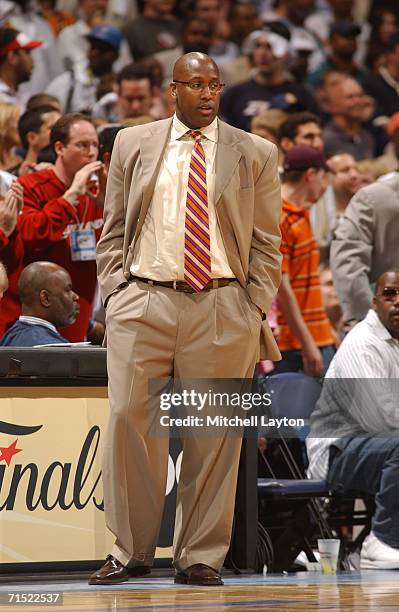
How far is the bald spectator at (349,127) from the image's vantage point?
1152 cm

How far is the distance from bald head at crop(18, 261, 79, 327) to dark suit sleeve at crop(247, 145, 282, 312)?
1.31 meters

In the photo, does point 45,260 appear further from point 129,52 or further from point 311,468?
point 129,52

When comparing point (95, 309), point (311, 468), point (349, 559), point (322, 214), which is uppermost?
point (322, 214)

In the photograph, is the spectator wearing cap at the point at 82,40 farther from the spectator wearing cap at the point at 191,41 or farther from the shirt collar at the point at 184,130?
the shirt collar at the point at 184,130

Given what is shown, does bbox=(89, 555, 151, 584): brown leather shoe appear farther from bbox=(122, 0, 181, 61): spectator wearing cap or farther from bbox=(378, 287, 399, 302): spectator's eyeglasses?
bbox=(122, 0, 181, 61): spectator wearing cap

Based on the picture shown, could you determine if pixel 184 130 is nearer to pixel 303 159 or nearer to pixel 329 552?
pixel 329 552

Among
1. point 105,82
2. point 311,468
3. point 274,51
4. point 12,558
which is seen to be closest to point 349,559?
point 311,468

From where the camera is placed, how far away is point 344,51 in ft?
43.9

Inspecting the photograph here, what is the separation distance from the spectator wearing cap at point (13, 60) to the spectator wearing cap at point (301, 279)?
2.39m

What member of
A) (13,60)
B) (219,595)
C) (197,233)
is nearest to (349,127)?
(13,60)

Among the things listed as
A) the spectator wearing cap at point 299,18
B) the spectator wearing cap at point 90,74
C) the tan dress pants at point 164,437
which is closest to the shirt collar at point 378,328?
the tan dress pants at point 164,437

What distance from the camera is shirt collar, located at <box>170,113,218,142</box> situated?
17.0ft

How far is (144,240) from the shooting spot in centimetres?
509

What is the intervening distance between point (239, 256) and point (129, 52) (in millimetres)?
7372
